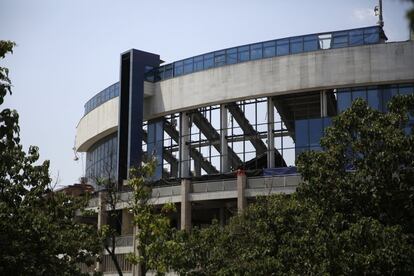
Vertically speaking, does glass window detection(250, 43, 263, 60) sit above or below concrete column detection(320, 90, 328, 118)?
above

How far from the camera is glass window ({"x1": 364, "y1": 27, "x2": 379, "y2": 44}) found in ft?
160

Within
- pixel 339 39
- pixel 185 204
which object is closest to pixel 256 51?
pixel 339 39

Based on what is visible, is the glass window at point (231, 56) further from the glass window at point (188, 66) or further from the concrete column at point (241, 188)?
the concrete column at point (241, 188)

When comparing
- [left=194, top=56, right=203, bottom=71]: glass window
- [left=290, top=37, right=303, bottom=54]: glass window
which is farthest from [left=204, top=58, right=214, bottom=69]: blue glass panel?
A: [left=290, top=37, right=303, bottom=54]: glass window

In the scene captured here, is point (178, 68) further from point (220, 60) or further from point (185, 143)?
point (185, 143)

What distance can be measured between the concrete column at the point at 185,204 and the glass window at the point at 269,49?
11.0 metres

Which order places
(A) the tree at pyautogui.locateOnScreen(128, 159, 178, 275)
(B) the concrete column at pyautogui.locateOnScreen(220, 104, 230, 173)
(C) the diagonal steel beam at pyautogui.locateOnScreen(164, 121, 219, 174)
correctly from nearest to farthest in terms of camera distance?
(A) the tree at pyautogui.locateOnScreen(128, 159, 178, 275)
(B) the concrete column at pyautogui.locateOnScreen(220, 104, 230, 173)
(C) the diagonal steel beam at pyautogui.locateOnScreen(164, 121, 219, 174)

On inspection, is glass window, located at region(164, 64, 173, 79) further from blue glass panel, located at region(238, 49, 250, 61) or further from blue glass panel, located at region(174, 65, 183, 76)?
blue glass panel, located at region(238, 49, 250, 61)

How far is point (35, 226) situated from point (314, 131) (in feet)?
84.1

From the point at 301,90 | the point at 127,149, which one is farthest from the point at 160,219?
the point at 127,149

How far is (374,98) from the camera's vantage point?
48500 millimetres

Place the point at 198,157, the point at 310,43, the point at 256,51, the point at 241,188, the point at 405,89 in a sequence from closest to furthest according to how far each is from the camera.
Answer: the point at 241,188 < the point at 405,89 < the point at 310,43 < the point at 256,51 < the point at 198,157

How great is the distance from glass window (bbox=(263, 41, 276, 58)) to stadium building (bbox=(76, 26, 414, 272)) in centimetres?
4

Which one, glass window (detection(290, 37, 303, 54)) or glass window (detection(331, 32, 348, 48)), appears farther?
glass window (detection(290, 37, 303, 54))
